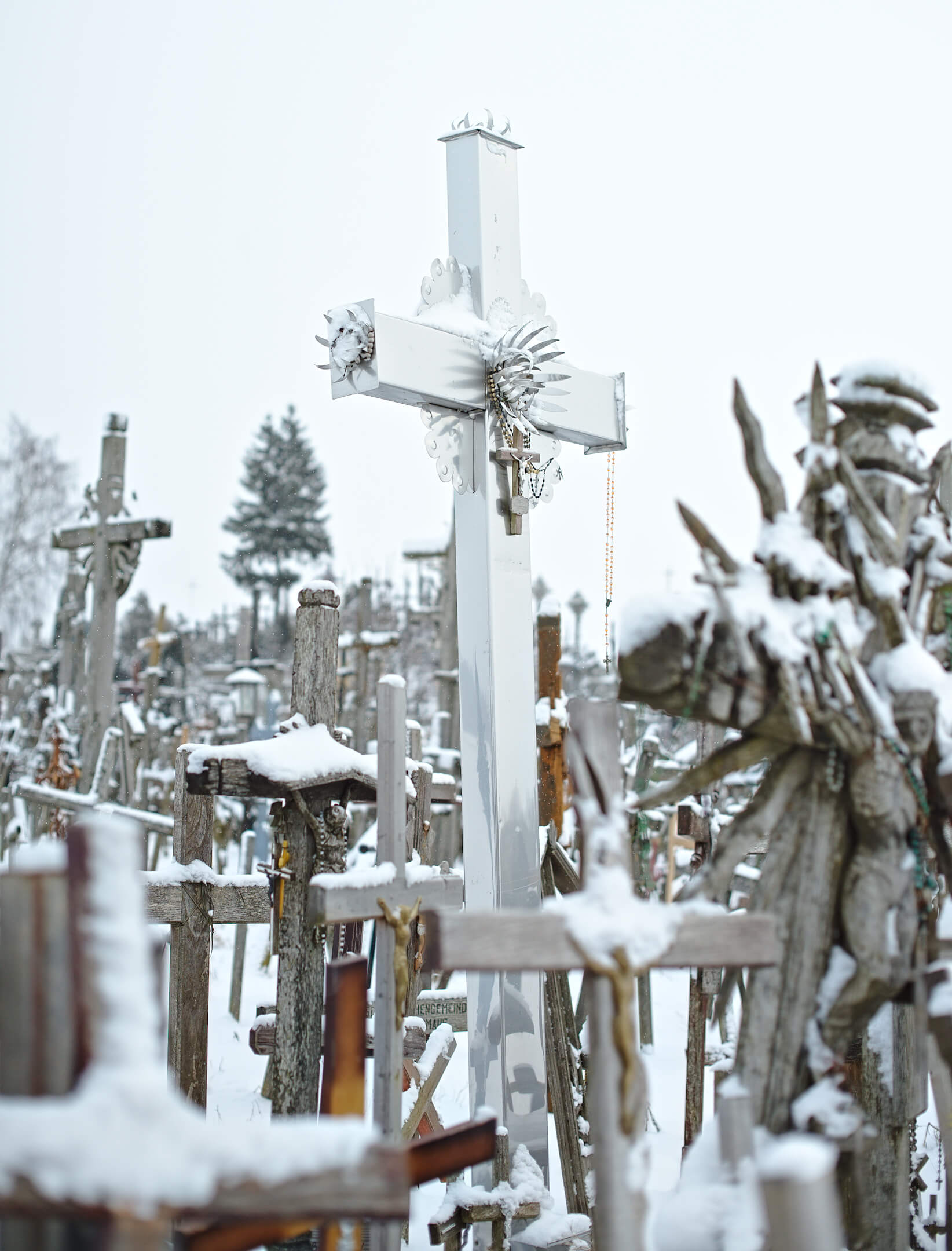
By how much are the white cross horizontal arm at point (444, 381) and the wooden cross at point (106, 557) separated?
538 cm

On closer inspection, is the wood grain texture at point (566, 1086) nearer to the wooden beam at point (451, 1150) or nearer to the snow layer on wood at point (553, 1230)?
the snow layer on wood at point (553, 1230)

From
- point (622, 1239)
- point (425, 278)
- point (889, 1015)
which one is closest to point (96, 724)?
point (425, 278)

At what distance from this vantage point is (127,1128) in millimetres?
1850

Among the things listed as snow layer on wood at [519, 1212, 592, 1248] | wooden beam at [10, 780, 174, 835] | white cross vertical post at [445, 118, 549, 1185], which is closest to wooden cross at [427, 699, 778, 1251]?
white cross vertical post at [445, 118, 549, 1185]

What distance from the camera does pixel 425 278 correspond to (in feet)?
16.7

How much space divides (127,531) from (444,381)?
5.99 m

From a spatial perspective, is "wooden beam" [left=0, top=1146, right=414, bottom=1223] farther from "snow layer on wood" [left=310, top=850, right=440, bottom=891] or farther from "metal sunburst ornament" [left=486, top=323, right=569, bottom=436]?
"metal sunburst ornament" [left=486, top=323, right=569, bottom=436]

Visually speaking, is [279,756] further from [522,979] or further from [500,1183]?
[500,1183]

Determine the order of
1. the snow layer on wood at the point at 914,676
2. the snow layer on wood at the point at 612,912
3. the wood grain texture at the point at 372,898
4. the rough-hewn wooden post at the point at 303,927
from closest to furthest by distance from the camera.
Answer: the snow layer on wood at the point at 612,912 < the snow layer on wood at the point at 914,676 < the wood grain texture at the point at 372,898 < the rough-hewn wooden post at the point at 303,927

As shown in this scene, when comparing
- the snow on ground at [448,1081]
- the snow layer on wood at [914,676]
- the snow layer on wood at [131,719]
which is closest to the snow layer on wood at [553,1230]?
the snow on ground at [448,1081]

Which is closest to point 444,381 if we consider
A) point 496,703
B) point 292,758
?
point 496,703

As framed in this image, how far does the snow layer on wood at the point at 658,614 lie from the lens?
2.62 m

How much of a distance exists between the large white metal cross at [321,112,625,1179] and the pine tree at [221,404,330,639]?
2983cm

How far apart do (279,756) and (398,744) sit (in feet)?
2.23
